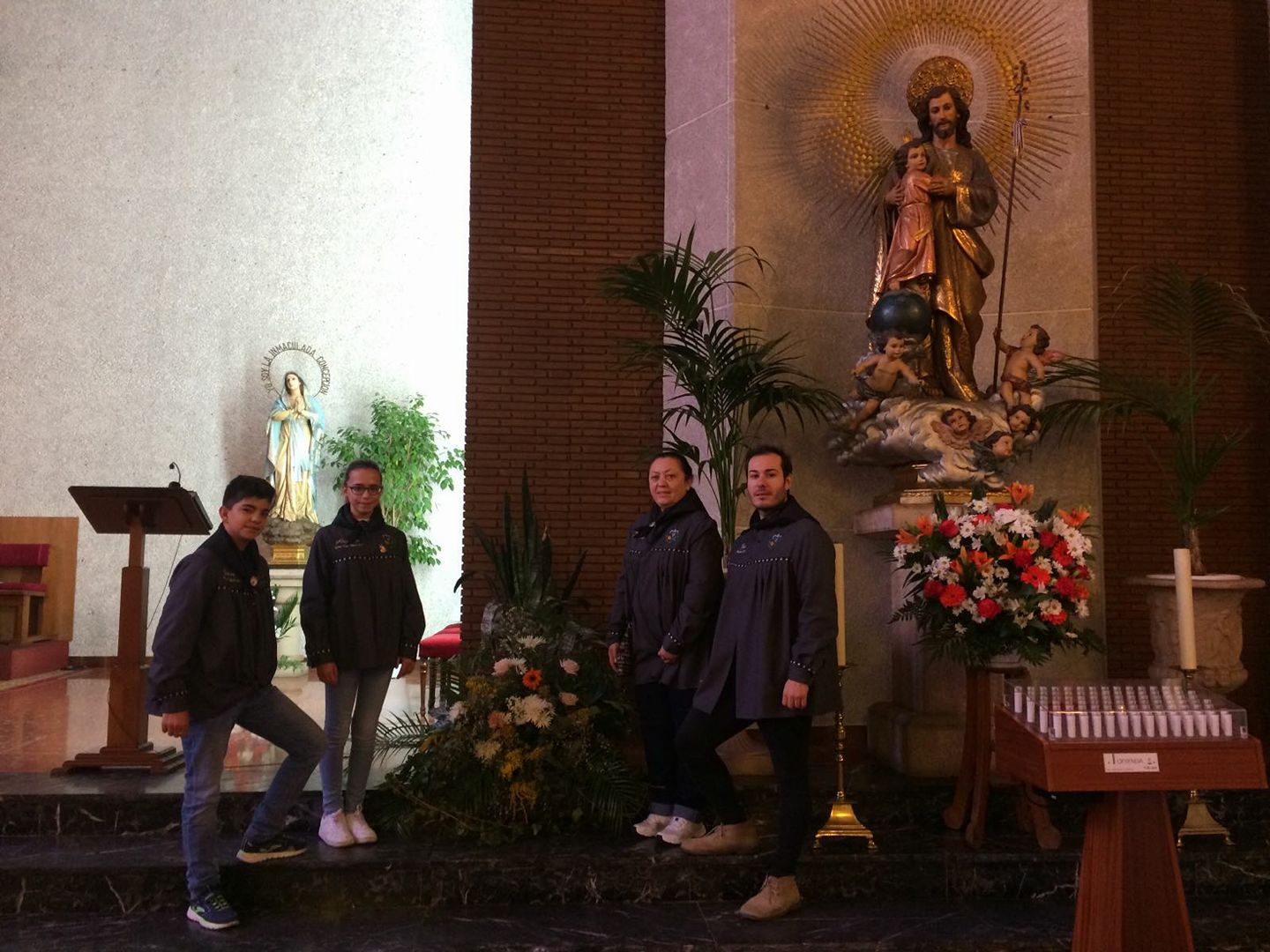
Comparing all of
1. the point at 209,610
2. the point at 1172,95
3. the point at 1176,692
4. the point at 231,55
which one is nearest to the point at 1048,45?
the point at 1172,95

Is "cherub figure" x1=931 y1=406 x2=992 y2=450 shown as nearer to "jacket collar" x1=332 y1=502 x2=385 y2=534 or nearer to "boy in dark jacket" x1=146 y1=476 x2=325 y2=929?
"jacket collar" x1=332 y1=502 x2=385 y2=534

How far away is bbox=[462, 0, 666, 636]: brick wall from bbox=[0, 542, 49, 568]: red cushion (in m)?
5.93

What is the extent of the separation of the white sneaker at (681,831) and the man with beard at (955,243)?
2817mm

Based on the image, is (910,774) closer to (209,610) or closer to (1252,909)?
(1252,909)

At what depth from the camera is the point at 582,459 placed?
23.1 feet

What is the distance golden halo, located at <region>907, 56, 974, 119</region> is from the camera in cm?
598

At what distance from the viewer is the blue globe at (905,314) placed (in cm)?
552

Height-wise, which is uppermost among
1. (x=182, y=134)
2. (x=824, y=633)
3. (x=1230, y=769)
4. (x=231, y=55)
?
(x=231, y=55)

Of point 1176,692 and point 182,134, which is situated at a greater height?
point 182,134

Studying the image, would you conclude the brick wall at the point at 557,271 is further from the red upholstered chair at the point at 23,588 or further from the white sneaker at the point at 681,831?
the red upholstered chair at the point at 23,588

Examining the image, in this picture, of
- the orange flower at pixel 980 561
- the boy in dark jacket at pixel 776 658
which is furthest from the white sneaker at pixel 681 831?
the orange flower at pixel 980 561

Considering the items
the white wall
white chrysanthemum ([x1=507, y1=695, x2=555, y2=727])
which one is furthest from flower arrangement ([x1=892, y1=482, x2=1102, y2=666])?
the white wall

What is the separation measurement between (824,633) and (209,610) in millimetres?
2363

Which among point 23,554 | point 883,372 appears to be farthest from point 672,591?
point 23,554
